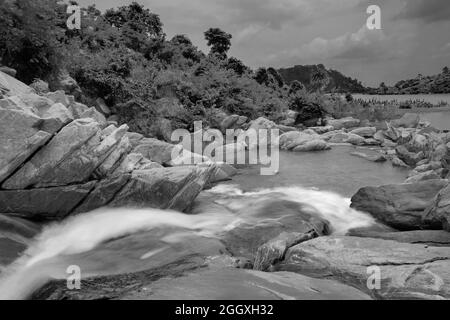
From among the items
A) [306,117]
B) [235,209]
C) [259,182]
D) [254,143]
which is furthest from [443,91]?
[235,209]

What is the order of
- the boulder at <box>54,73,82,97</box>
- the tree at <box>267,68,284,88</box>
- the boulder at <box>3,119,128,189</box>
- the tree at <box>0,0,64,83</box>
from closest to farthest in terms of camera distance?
1. the boulder at <box>3,119,128,189</box>
2. the tree at <box>0,0,64,83</box>
3. the boulder at <box>54,73,82,97</box>
4. the tree at <box>267,68,284,88</box>

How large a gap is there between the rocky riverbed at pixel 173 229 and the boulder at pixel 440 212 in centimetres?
3

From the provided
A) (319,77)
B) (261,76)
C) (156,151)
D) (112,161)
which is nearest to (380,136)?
(156,151)

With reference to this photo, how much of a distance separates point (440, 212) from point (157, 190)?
23.4 ft

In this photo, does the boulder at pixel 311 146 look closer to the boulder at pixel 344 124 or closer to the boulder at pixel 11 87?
the boulder at pixel 344 124

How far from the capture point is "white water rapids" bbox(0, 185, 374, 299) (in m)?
7.72

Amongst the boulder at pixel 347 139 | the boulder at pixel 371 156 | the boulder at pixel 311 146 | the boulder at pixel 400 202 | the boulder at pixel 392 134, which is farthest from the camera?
the boulder at pixel 392 134

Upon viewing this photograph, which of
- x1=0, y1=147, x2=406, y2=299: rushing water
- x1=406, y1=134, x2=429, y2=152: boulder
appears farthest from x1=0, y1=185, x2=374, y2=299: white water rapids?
x1=406, y1=134, x2=429, y2=152: boulder

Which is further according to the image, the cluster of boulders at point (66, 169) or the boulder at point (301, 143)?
the boulder at point (301, 143)

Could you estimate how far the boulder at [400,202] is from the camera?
10.4 m

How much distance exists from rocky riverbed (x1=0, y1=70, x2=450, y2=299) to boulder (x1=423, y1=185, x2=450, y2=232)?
0.03 meters

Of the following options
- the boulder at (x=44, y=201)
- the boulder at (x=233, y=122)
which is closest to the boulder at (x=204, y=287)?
the boulder at (x=44, y=201)

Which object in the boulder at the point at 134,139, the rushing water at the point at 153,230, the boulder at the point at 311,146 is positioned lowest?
the rushing water at the point at 153,230

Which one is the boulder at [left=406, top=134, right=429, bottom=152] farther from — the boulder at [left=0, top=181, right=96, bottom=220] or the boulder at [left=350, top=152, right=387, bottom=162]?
the boulder at [left=0, top=181, right=96, bottom=220]
